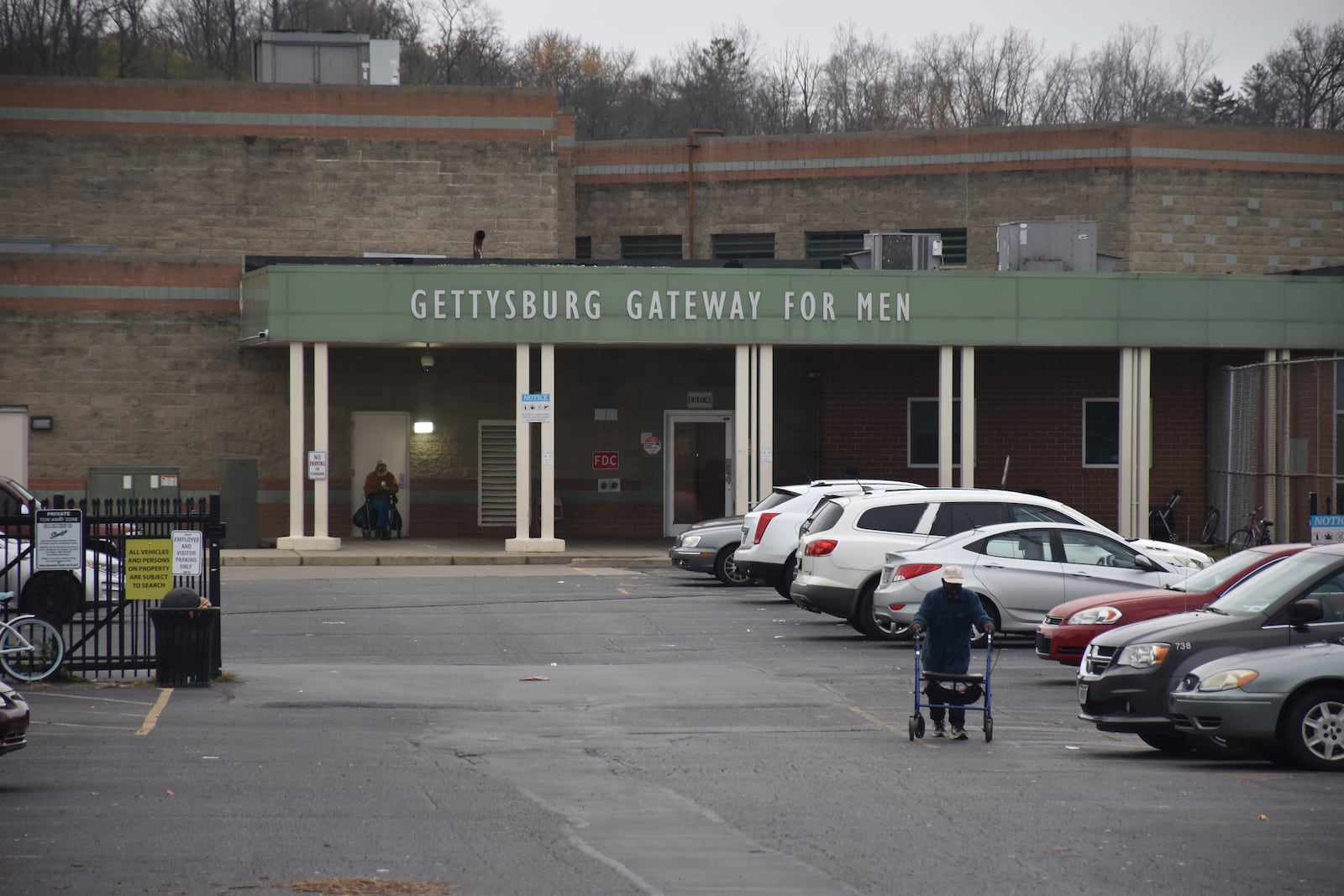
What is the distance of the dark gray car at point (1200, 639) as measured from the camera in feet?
37.9

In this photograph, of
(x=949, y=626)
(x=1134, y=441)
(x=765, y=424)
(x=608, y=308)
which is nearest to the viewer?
(x=949, y=626)

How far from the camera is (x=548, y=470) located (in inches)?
1201

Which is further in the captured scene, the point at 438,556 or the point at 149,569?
the point at 438,556

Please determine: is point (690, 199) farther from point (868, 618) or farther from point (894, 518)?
point (868, 618)

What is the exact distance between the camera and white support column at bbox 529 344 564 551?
30.4m

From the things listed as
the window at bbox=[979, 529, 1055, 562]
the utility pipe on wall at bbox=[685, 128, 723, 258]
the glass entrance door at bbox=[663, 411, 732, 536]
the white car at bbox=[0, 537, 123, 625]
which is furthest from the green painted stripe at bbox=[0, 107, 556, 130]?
the window at bbox=[979, 529, 1055, 562]

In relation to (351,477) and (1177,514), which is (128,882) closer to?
(351,477)

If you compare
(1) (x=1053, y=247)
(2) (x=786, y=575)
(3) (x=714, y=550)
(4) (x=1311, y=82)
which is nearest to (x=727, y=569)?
(3) (x=714, y=550)

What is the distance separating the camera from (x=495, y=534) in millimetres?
34281

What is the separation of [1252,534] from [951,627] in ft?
63.5

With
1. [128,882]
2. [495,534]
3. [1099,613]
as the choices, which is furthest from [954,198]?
[128,882]

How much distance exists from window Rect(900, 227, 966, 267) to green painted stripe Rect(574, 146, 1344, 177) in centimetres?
164

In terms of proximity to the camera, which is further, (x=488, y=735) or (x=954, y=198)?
(x=954, y=198)

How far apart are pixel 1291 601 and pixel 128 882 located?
8226mm
